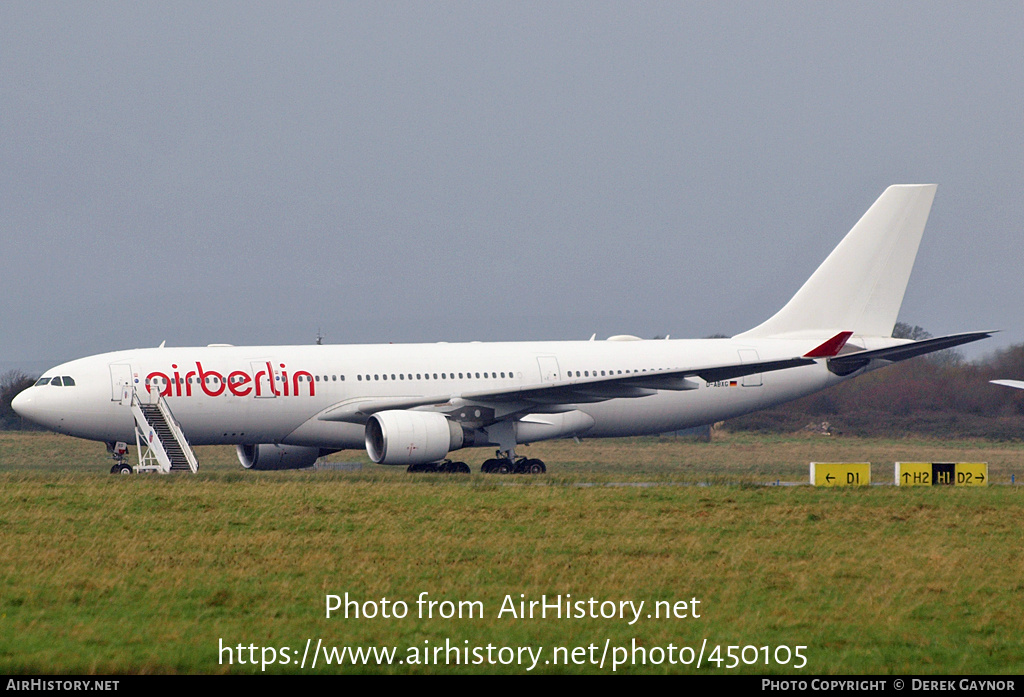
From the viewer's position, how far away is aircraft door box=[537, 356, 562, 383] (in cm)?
3466

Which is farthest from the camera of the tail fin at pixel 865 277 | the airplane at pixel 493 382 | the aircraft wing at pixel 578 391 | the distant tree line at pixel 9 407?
the distant tree line at pixel 9 407

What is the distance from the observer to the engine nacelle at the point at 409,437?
97.8 feet

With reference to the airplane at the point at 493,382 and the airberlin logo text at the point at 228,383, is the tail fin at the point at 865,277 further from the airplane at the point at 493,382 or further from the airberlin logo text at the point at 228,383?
the airberlin logo text at the point at 228,383

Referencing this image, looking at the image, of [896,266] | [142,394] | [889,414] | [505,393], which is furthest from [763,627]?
[889,414]

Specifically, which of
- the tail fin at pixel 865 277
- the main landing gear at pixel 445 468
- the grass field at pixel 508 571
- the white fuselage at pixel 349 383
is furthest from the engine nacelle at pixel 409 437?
the tail fin at pixel 865 277

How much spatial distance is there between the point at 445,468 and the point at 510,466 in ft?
5.65

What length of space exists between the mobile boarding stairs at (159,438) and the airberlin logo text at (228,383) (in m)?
0.35

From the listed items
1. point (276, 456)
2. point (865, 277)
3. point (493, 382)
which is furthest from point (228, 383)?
point (865, 277)

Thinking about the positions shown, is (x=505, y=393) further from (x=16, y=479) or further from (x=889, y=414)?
(x=889, y=414)

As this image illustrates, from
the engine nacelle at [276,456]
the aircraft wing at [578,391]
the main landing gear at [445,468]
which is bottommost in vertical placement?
the main landing gear at [445,468]

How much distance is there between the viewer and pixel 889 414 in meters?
52.0

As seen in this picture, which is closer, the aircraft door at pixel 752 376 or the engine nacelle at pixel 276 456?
the engine nacelle at pixel 276 456

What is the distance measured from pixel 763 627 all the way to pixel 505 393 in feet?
63.9

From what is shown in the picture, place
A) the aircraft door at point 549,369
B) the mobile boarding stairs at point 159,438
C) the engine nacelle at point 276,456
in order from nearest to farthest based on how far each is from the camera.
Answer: the mobile boarding stairs at point 159,438, the engine nacelle at point 276,456, the aircraft door at point 549,369
